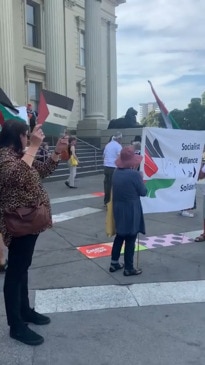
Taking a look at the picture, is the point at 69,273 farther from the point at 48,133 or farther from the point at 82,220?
the point at 82,220

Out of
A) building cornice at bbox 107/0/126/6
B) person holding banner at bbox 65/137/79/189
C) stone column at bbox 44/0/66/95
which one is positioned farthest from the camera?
building cornice at bbox 107/0/126/6

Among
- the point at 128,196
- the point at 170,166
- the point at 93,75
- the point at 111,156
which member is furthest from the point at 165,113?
the point at 93,75

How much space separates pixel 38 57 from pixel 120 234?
19.5m

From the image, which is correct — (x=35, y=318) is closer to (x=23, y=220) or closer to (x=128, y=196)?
(x=23, y=220)

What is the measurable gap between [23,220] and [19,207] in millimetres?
104

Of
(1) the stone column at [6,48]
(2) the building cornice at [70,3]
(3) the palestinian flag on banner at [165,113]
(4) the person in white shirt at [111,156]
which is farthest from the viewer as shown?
(2) the building cornice at [70,3]

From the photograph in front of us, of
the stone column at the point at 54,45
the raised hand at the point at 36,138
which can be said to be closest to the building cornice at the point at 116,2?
the stone column at the point at 54,45

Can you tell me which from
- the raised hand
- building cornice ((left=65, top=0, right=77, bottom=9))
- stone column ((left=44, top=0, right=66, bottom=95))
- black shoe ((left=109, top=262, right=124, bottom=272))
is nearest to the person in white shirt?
black shoe ((left=109, top=262, right=124, bottom=272))

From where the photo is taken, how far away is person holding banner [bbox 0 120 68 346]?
3122mm

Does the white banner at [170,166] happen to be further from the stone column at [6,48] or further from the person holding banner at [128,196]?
the stone column at [6,48]

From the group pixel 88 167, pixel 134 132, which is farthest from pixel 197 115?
pixel 88 167

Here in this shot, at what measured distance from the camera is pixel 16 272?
3.30 metres

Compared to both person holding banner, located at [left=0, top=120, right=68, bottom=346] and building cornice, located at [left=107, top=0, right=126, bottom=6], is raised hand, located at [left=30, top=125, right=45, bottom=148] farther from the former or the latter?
building cornice, located at [left=107, top=0, right=126, bottom=6]

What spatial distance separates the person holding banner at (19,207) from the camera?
10.2 feet
